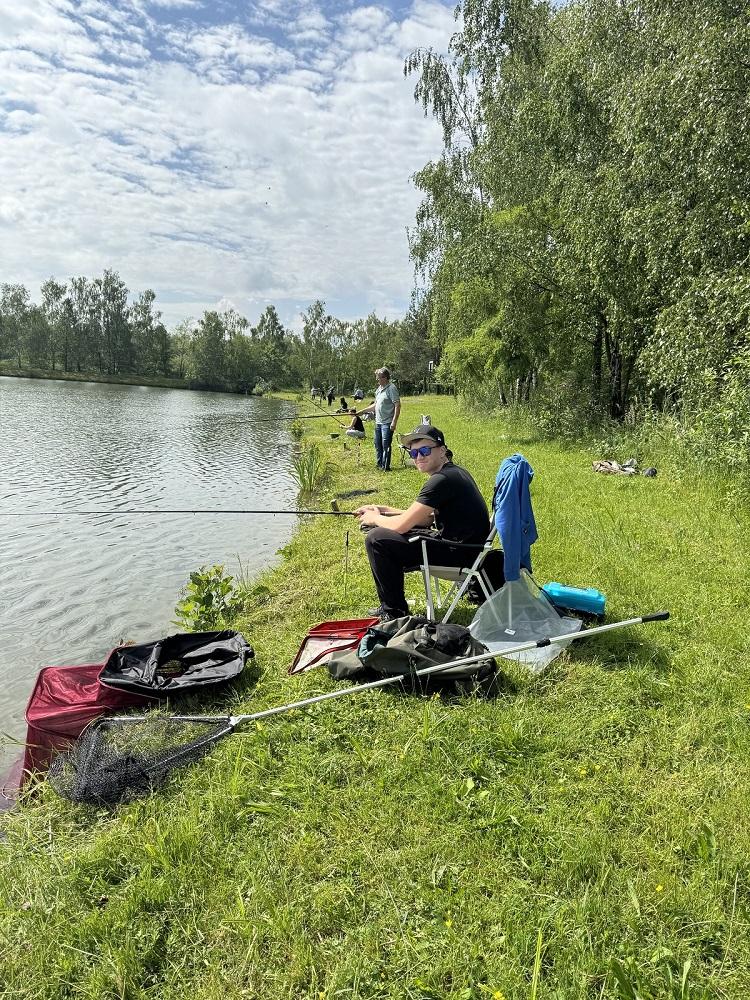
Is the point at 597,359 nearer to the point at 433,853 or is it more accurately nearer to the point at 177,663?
the point at 177,663

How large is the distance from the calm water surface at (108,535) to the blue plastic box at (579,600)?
4087mm

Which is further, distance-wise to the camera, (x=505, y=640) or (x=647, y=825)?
(x=505, y=640)

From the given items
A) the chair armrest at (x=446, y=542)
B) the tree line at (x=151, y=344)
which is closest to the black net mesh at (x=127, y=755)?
the chair armrest at (x=446, y=542)

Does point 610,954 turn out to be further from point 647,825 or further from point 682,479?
point 682,479

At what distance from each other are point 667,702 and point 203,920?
282 centimetres

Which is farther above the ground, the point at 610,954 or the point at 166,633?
the point at 610,954

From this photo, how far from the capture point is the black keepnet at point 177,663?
3842 mm

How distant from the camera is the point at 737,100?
27.1 ft

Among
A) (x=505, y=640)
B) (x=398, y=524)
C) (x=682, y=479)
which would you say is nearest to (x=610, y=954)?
(x=505, y=640)

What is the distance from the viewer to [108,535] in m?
9.53

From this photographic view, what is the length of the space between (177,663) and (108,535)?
19.9 feet

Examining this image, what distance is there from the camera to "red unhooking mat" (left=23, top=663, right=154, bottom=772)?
3.59 meters

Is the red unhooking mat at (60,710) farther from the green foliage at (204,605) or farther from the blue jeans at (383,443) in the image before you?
the blue jeans at (383,443)

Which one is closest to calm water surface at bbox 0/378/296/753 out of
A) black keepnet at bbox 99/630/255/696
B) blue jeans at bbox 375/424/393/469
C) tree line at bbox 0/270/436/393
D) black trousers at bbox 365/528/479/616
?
black keepnet at bbox 99/630/255/696
